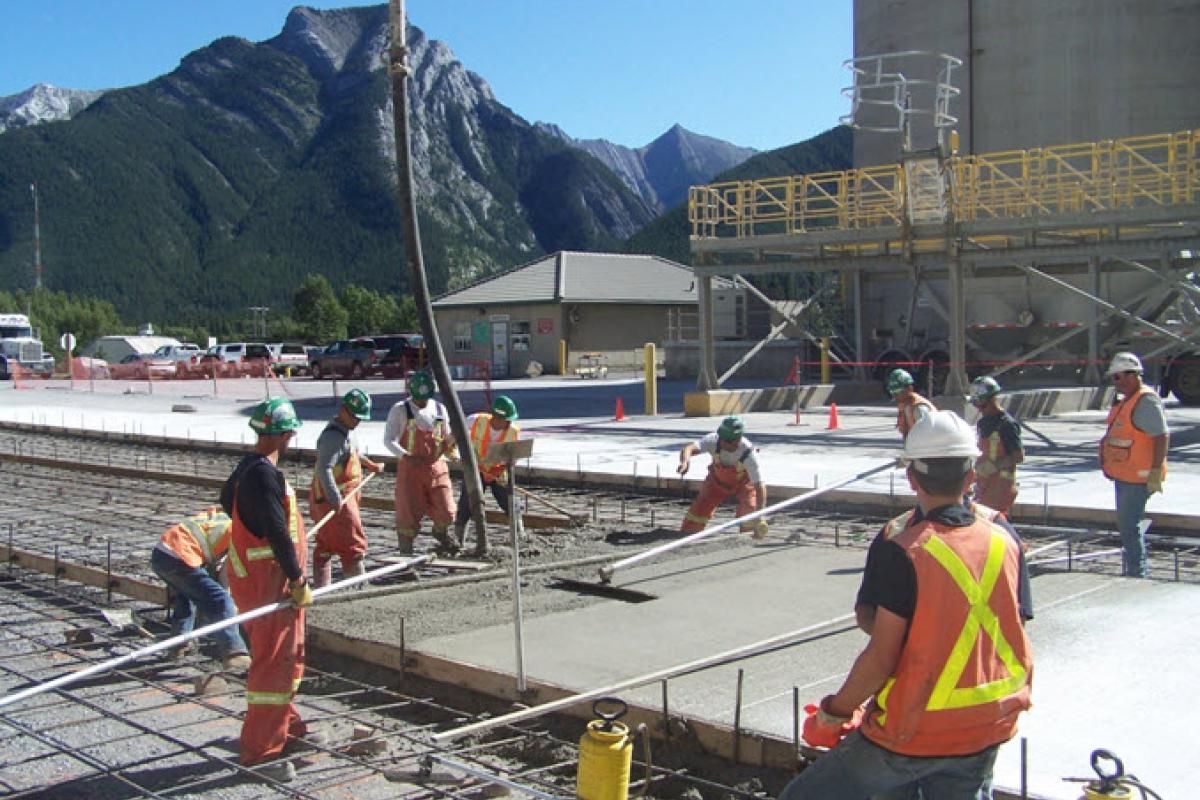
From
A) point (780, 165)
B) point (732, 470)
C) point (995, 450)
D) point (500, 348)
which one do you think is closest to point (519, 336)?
point (500, 348)

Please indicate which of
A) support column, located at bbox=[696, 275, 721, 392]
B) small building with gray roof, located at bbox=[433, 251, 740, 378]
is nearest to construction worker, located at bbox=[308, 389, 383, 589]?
support column, located at bbox=[696, 275, 721, 392]

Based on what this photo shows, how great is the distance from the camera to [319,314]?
80000mm

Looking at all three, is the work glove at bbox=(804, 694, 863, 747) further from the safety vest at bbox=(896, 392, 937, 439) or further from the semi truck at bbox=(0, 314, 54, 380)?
the semi truck at bbox=(0, 314, 54, 380)

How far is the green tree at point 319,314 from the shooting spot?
79.3 m

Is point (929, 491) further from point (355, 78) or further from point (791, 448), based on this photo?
point (355, 78)

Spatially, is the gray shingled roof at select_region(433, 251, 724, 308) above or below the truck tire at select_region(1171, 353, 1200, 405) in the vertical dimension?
above

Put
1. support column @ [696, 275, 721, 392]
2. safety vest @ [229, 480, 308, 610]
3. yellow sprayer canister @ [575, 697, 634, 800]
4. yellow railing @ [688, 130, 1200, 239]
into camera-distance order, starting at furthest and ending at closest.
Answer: support column @ [696, 275, 721, 392]
yellow railing @ [688, 130, 1200, 239]
safety vest @ [229, 480, 308, 610]
yellow sprayer canister @ [575, 697, 634, 800]

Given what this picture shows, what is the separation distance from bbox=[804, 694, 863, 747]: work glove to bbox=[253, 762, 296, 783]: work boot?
2.63 metres

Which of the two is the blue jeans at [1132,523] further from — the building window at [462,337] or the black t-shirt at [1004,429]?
the building window at [462,337]

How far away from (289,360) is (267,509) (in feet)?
149

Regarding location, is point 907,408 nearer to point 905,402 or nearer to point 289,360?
point 905,402

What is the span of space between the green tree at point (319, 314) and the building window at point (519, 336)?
118 ft

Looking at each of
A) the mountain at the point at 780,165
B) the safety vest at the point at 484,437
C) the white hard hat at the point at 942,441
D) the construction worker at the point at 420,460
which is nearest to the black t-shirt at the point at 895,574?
the white hard hat at the point at 942,441

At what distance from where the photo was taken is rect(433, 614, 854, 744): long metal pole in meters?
5.12
